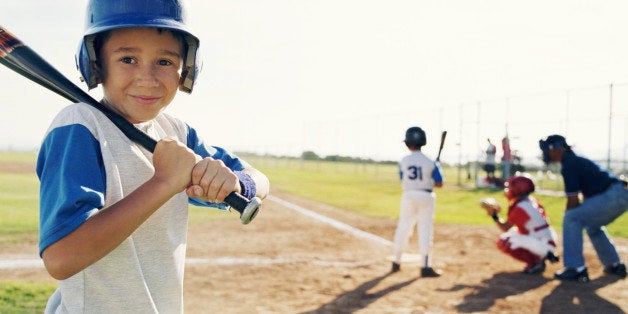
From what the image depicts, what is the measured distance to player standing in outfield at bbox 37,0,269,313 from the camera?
127 centimetres

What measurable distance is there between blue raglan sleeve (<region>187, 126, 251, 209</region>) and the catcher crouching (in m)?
5.05

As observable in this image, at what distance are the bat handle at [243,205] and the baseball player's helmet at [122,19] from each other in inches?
21.5

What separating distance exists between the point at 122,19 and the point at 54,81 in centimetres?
31

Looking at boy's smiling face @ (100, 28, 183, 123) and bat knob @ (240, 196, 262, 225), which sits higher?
boy's smiling face @ (100, 28, 183, 123)

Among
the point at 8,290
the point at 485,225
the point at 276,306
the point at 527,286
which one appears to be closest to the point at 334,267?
the point at 276,306

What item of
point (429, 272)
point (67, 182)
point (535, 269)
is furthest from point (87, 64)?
Result: point (535, 269)

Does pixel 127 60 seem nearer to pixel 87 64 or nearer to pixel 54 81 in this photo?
pixel 87 64

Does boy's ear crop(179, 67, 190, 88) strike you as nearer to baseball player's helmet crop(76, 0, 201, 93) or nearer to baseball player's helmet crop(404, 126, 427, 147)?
baseball player's helmet crop(76, 0, 201, 93)

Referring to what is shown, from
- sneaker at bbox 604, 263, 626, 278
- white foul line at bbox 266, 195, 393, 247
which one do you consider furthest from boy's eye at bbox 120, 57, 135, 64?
white foul line at bbox 266, 195, 393, 247

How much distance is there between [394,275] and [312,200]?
897 centimetres

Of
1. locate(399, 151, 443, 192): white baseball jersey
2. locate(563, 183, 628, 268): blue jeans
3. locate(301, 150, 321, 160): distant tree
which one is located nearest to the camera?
locate(563, 183, 628, 268): blue jeans

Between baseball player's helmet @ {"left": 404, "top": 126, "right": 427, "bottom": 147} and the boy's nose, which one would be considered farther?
baseball player's helmet @ {"left": 404, "top": 126, "right": 427, "bottom": 147}

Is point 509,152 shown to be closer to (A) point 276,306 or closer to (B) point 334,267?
(B) point 334,267

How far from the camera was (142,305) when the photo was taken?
154cm
